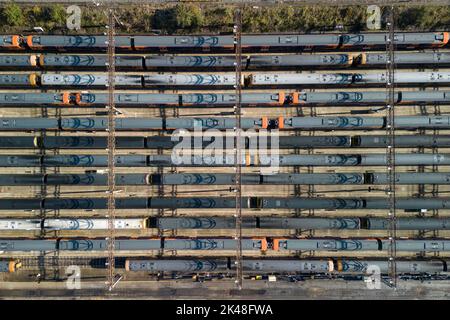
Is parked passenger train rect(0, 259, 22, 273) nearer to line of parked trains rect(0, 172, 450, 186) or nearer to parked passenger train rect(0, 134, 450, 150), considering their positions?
line of parked trains rect(0, 172, 450, 186)

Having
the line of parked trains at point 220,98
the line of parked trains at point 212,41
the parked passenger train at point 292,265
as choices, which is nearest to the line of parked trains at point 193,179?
the line of parked trains at point 220,98

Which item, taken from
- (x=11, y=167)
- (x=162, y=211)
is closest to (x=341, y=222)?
(x=162, y=211)

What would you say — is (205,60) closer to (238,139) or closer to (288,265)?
(238,139)

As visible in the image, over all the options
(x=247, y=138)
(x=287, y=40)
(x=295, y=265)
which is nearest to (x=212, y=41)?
(x=287, y=40)

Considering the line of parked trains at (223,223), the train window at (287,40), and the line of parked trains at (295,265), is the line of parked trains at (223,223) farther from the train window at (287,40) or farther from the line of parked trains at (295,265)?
the train window at (287,40)

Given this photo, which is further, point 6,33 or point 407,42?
point 6,33

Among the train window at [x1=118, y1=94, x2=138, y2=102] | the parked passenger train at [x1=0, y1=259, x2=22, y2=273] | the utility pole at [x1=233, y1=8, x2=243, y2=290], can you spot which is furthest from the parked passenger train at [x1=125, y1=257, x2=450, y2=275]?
the train window at [x1=118, y1=94, x2=138, y2=102]

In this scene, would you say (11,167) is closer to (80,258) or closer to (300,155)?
(80,258)
